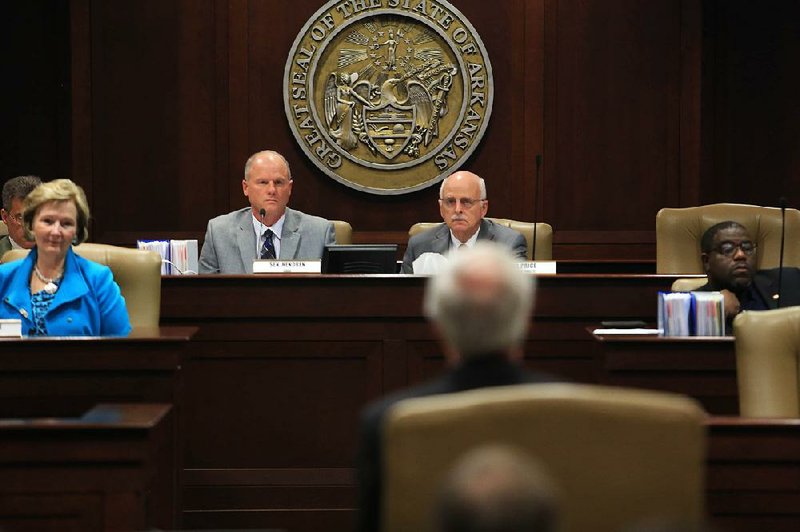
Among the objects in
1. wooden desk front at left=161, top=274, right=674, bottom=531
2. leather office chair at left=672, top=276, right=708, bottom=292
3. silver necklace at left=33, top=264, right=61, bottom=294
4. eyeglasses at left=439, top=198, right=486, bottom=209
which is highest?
eyeglasses at left=439, top=198, right=486, bottom=209

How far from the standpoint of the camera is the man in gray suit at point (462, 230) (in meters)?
6.18

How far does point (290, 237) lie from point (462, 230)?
87cm

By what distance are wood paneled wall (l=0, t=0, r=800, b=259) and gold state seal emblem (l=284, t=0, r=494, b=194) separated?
0.10 metres

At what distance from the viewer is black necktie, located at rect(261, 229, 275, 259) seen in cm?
631

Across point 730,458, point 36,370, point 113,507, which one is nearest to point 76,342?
point 36,370

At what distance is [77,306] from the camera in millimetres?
4387

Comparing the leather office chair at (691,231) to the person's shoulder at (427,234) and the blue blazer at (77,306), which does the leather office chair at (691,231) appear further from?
the blue blazer at (77,306)

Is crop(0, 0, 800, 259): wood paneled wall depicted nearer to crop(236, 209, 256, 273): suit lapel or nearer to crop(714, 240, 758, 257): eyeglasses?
crop(236, 209, 256, 273): suit lapel

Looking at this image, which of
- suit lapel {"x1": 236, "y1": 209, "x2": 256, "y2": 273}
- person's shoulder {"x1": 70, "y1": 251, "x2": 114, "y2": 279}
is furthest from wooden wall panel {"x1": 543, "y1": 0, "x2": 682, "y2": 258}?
person's shoulder {"x1": 70, "y1": 251, "x2": 114, "y2": 279}

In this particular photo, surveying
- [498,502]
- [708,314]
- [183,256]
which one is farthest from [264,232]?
[498,502]

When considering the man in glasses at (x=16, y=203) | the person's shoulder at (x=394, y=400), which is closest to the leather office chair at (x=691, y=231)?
the man in glasses at (x=16, y=203)

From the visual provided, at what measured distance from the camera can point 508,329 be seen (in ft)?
6.49

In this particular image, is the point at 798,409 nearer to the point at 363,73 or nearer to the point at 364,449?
the point at 364,449

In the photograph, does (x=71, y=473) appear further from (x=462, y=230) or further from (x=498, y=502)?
(x=462, y=230)
